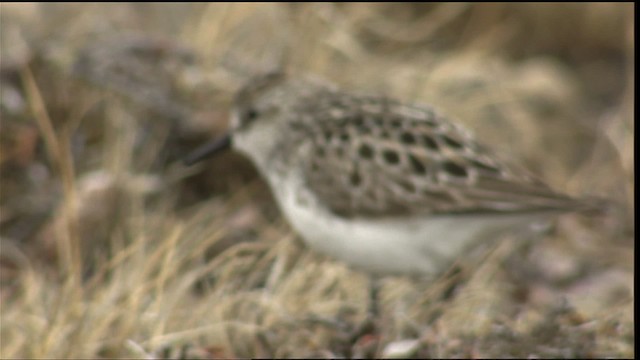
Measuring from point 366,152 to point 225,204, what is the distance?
1412 millimetres

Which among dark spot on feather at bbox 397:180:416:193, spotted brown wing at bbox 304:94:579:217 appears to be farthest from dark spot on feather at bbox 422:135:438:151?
dark spot on feather at bbox 397:180:416:193

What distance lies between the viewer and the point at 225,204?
20.4 ft

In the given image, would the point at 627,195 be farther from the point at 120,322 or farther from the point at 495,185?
the point at 120,322

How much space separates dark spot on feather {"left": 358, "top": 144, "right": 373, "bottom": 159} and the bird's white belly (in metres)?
0.29

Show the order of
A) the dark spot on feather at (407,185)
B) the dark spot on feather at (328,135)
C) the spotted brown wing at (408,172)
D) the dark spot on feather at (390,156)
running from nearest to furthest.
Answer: the spotted brown wing at (408,172), the dark spot on feather at (407,185), the dark spot on feather at (390,156), the dark spot on feather at (328,135)

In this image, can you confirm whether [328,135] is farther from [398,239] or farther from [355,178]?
[398,239]

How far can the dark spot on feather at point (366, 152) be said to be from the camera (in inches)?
196

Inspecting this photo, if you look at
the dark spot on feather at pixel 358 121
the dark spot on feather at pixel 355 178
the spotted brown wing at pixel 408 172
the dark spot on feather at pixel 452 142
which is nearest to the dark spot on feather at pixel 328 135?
the spotted brown wing at pixel 408 172

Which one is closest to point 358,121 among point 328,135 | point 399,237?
point 328,135

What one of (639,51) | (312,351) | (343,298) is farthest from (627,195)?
(312,351)

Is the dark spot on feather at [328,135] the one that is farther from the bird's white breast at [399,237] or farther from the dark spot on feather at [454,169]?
the dark spot on feather at [454,169]

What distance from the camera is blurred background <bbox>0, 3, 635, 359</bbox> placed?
4809 mm

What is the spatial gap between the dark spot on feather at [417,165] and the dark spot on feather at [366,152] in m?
0.16

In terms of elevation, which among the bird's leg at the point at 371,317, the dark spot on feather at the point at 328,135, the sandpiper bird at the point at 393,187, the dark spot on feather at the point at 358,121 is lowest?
the bird's leg at the point at 371,317
